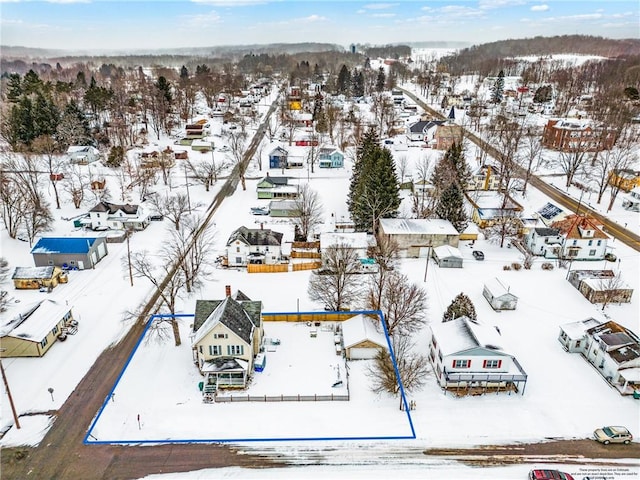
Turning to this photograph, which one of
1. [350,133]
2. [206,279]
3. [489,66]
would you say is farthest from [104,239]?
[489,66]

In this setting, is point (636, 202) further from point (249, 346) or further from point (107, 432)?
point (107, 432)

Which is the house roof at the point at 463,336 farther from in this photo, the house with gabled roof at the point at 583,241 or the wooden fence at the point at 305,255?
the house with gabled roof at the point at 583,241

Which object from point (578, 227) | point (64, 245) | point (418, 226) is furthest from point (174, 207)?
point (578, 227)

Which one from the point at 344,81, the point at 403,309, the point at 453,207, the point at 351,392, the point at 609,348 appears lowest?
the point at 351,392

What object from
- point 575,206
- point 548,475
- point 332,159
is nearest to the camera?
point 548,475

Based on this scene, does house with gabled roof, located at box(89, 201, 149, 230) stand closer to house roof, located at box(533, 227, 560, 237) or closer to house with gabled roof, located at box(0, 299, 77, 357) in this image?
house with gabled roof, located at box(0, 299, 77, 357)

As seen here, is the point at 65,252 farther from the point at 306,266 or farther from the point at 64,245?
the point at 306,266
